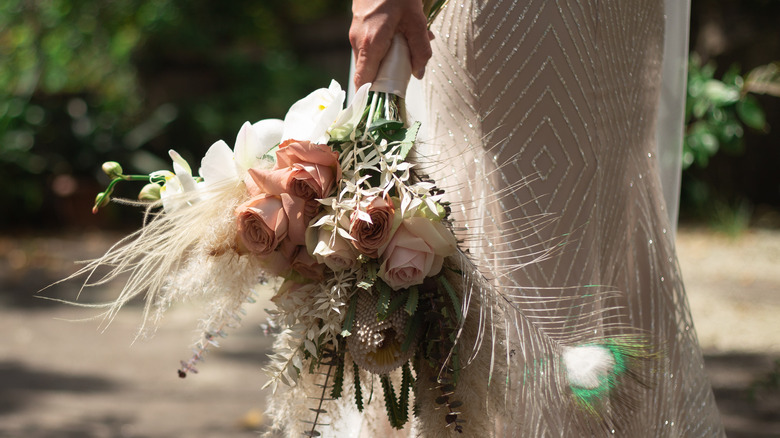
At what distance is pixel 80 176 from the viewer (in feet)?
24.8

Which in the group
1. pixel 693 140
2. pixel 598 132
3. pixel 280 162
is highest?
pixel 693 140

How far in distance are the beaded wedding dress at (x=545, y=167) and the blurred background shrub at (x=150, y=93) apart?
203 inches

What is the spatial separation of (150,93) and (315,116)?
729 cm

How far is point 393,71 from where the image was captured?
147cm

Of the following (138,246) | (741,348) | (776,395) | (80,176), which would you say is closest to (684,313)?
(138,246)

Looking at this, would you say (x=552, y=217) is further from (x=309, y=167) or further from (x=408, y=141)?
(x=309, y=167)

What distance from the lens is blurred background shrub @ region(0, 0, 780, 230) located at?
22.9 feet

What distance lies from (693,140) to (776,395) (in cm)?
105

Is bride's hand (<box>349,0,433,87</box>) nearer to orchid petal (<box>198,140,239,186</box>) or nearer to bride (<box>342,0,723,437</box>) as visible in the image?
bride (<box>342,0,723,437</box>)

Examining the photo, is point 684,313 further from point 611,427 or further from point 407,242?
point 407,242

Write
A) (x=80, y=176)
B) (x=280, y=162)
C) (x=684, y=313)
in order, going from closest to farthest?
1. (x=280, y=162)
2. (x=684, y=313)
3. (x=80, y=176)

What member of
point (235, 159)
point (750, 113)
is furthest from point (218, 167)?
point (750, 113)

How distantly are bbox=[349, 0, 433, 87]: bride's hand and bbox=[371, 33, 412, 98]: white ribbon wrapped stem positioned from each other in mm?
11

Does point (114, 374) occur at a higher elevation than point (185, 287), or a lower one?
higher
